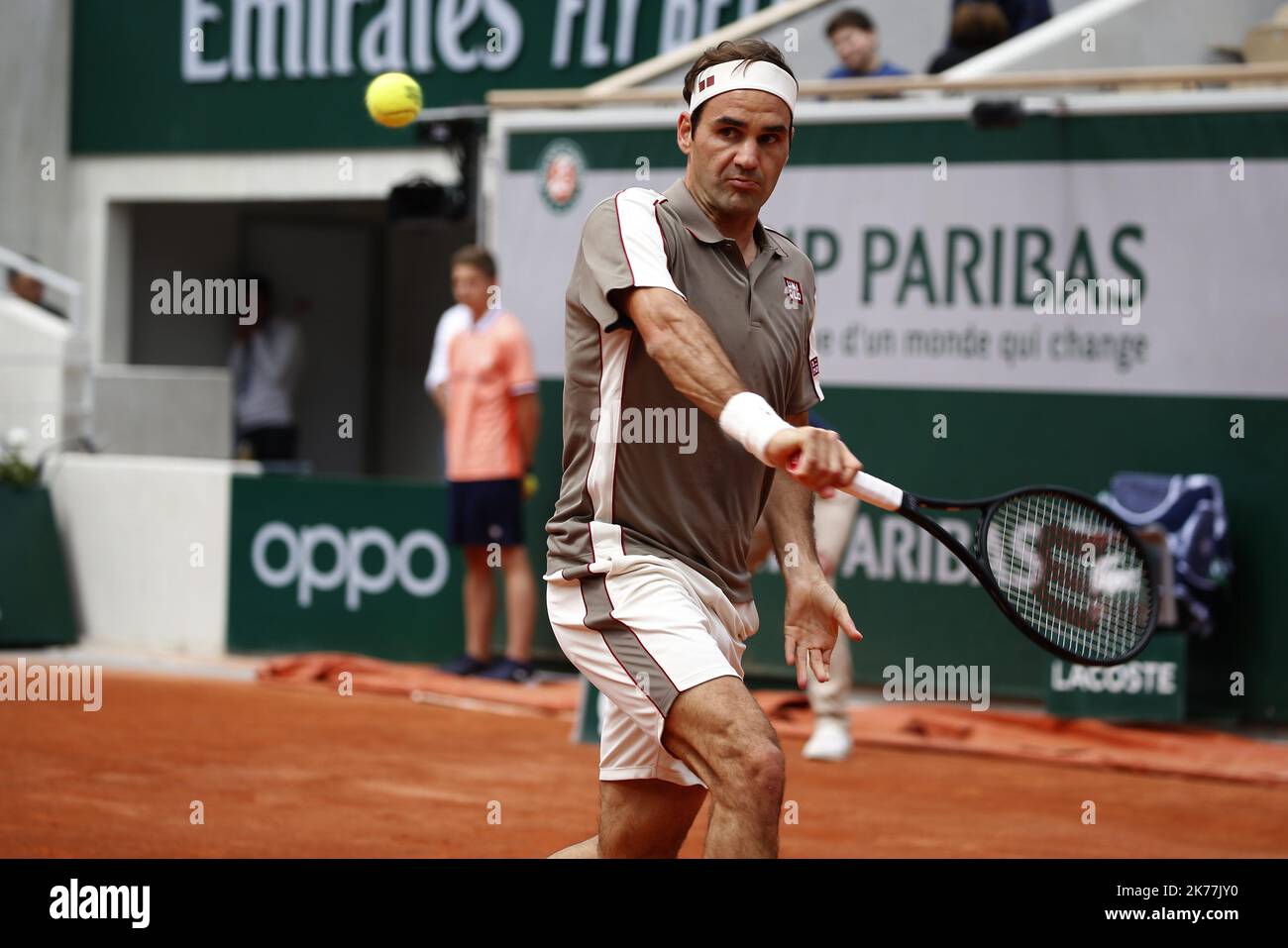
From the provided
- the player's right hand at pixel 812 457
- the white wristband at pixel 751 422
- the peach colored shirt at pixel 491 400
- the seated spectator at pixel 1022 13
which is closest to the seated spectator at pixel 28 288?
the peach colored shirt at pixel 491 400

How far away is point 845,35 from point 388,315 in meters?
8.01

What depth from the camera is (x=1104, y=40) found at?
1055 centimetres

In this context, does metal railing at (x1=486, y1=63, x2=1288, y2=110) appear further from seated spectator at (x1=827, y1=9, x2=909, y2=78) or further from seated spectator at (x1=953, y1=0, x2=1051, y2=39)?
seated spectator at (x1=953, y1=0, x2=1051, y2=39)

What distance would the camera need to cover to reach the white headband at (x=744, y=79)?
4043 mm

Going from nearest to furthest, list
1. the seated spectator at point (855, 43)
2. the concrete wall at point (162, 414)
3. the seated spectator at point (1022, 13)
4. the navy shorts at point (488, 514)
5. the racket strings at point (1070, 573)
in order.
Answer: the racket strings at point (1070, 573) → the navy shorts at point (488, 514) → the seated spectator at point (855, 43) → the seated spectator at point (1022, 13) → the concrete wall at point (162, 414)

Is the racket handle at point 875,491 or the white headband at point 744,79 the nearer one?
the racket handle at point 875,491

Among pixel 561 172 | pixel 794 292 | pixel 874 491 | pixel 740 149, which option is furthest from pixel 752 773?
pixel 561 172

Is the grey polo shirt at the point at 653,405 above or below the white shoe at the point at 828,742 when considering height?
above

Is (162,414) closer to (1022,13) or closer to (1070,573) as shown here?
(1022,13)

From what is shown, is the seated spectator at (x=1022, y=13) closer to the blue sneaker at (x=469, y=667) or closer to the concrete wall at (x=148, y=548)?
the blue sneaker at (x=469, y=667)

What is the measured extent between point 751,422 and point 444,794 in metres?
4.07

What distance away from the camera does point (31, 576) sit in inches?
438
